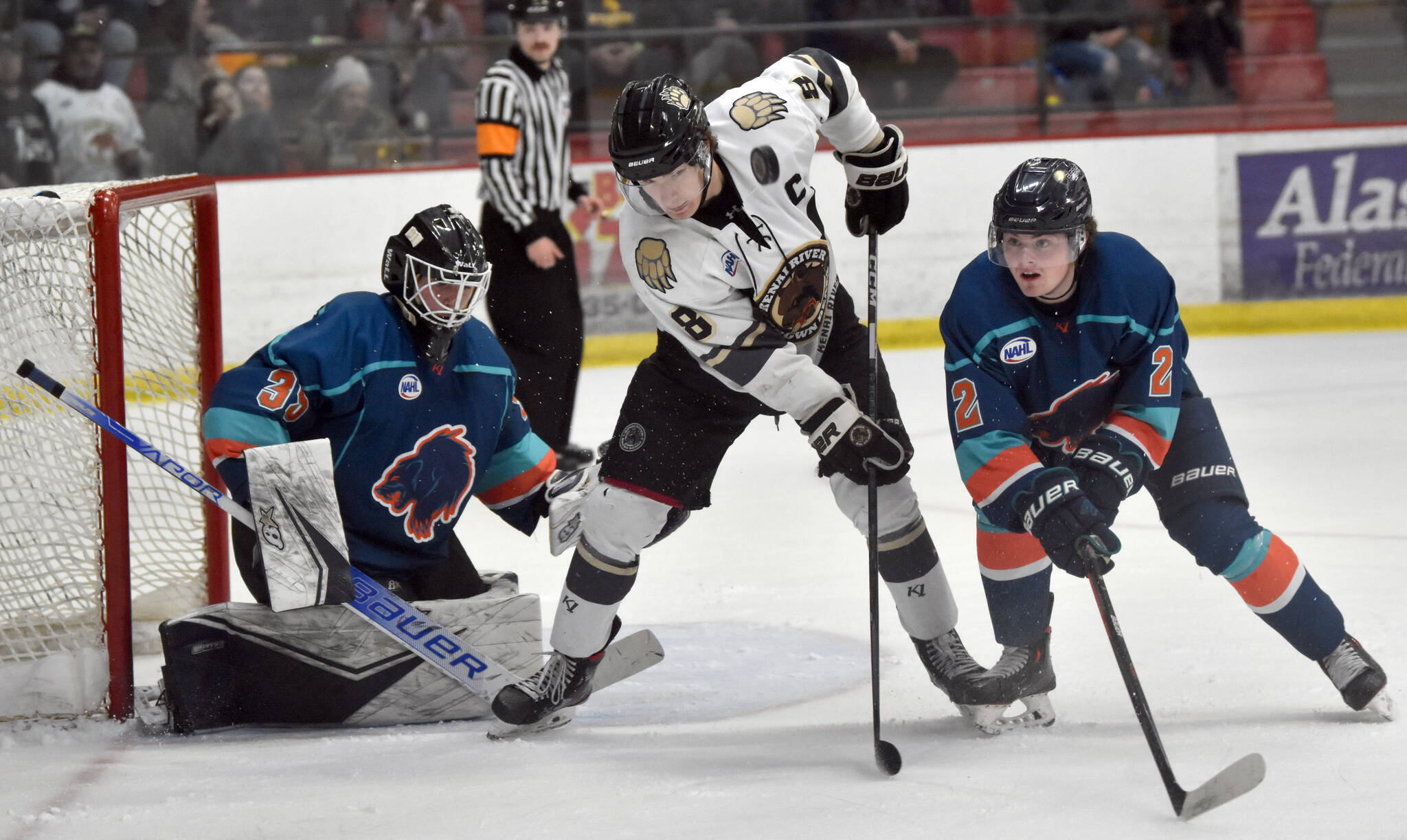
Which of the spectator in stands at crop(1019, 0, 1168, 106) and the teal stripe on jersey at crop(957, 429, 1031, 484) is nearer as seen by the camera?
the teal stripe on jersey at crop(957, 429, 1031, 484)

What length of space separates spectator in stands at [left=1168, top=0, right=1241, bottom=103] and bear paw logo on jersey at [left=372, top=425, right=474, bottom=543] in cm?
465

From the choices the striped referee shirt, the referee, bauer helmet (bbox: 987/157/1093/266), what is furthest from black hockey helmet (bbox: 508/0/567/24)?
bauer helmet (bbox: 987/157/1093/266)

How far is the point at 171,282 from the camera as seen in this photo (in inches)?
105

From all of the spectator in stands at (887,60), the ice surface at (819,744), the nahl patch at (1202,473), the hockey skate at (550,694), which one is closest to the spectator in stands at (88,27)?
the spectator in stands at (887,60)

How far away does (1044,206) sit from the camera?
200 centimetres

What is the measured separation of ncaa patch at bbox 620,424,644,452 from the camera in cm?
218

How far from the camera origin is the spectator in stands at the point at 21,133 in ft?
18.2

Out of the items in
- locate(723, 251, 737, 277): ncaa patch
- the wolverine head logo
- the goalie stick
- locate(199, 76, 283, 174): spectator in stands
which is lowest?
the goalie stick

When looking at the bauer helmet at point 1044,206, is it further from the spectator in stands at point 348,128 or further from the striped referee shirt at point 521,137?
the spectator in stands at point 348,128

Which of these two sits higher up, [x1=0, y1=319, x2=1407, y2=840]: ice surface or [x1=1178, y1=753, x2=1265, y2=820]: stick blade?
[x1=1178, y1=753, x2=1265, y2=820]: stick blade

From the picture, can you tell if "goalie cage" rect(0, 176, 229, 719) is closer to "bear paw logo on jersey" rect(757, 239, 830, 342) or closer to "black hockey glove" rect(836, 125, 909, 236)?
"bear paw logo on jersey" rect(757, 239, 830, 342)

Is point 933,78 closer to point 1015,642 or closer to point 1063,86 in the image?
point 1063,86

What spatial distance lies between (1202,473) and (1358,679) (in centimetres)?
35

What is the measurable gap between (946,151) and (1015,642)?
397 centimetres
